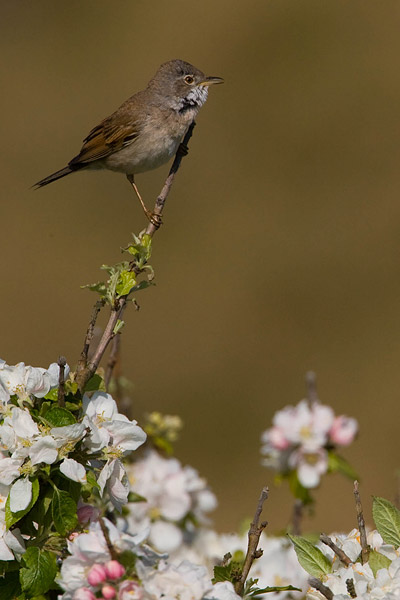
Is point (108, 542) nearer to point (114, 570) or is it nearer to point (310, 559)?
point (114, 570)

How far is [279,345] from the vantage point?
12.7 m

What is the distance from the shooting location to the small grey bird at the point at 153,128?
5.49 meters

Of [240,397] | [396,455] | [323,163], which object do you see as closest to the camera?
[396,455]

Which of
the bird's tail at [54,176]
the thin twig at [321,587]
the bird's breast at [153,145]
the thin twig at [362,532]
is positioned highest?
the bird's breast at [153,145]

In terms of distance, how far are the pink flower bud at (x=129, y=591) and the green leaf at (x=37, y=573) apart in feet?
0.95

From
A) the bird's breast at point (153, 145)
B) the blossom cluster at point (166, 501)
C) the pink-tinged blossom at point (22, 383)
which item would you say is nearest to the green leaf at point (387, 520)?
the pink-tinged blossom at point (22, 383)

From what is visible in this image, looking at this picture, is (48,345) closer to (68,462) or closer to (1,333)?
(1,333)

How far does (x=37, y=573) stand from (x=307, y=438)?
7.78 feet

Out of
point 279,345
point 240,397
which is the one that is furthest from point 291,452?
point 279,345

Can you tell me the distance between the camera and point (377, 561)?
72.6 inches

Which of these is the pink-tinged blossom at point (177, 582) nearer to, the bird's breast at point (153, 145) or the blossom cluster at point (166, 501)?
the blossom cluster at point (166, 501)

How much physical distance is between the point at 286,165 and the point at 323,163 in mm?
609

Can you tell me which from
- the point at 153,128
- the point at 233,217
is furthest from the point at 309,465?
the point at 233,217

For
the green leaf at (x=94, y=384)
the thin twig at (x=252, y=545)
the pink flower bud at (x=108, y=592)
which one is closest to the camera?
the pink flower bud at (x=108, y=592)
